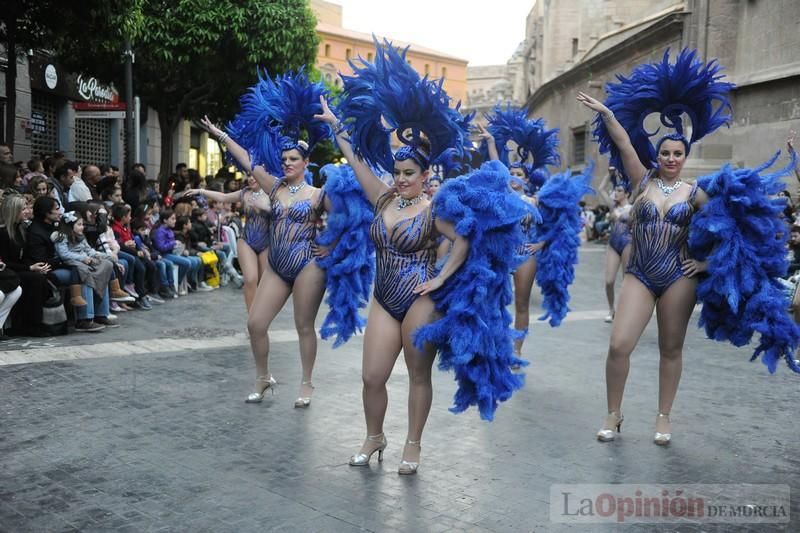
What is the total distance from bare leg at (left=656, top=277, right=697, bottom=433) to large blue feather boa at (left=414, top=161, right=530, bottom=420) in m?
1.45

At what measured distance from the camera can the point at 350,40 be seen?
3344 inches

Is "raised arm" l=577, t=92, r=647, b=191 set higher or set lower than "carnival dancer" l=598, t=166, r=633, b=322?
higher

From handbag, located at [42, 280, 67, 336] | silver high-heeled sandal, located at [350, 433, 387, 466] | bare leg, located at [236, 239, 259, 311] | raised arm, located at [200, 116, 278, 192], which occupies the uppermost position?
raised arm, located at [200, 116, 278, 192]

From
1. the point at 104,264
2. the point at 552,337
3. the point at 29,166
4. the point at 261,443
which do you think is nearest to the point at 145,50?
the point at 29,166

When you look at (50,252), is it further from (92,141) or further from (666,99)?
(92,141)

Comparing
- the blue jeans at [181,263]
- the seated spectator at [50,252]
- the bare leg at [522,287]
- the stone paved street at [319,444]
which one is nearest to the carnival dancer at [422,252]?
the stone paved street at [319,444]

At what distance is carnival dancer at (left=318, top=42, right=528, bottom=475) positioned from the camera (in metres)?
4.90

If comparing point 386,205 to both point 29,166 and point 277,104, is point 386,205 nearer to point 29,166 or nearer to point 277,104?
point 277,104

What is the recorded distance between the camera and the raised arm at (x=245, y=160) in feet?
22.8

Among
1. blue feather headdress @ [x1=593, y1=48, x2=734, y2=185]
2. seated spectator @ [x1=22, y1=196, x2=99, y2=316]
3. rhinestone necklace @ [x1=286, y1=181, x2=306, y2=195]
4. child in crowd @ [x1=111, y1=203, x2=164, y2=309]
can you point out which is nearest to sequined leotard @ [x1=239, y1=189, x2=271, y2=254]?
rhinestone necklace @ [x1=286, y1=181, x2=306, y2=195]

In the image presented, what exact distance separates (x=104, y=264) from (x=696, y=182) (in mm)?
7475

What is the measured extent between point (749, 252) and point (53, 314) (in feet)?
24.4

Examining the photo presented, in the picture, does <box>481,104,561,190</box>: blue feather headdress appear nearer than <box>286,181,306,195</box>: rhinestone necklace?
No

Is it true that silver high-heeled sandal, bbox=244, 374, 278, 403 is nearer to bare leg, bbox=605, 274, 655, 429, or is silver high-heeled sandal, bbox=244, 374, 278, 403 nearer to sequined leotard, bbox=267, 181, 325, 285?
sequined leotard, bbox=267, 181, 325, 285
